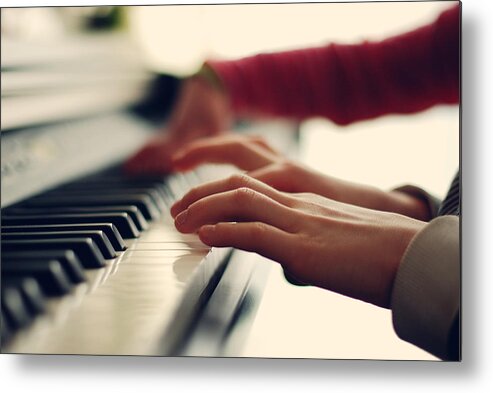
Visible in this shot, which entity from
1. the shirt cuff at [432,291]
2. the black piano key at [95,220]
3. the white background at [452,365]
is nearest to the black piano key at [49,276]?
the black piano key at [95,220]

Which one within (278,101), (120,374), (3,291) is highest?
(278,101)

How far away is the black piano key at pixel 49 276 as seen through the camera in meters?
0.75

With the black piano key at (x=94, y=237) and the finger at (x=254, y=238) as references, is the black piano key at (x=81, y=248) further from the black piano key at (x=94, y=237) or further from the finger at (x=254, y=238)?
the finger at (x=254, y=238)

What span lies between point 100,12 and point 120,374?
546 mm

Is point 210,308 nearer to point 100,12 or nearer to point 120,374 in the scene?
point 120,374

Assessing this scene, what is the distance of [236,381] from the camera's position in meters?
1.02

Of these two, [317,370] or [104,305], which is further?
[317,370]

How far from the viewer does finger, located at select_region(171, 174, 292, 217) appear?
0.91 meters

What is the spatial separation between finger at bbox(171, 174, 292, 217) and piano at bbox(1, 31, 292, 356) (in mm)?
42

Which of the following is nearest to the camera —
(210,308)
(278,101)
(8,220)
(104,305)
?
(104,305)

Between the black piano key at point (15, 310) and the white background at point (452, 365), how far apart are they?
279 mm

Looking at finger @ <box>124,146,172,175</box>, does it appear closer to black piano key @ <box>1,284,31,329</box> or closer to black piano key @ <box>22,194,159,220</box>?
black piano key @ <box>22,194,159,220</box>

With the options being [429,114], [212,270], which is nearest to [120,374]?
[212,270]

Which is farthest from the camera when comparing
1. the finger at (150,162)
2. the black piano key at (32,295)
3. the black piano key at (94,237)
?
the finger at (150,162)
